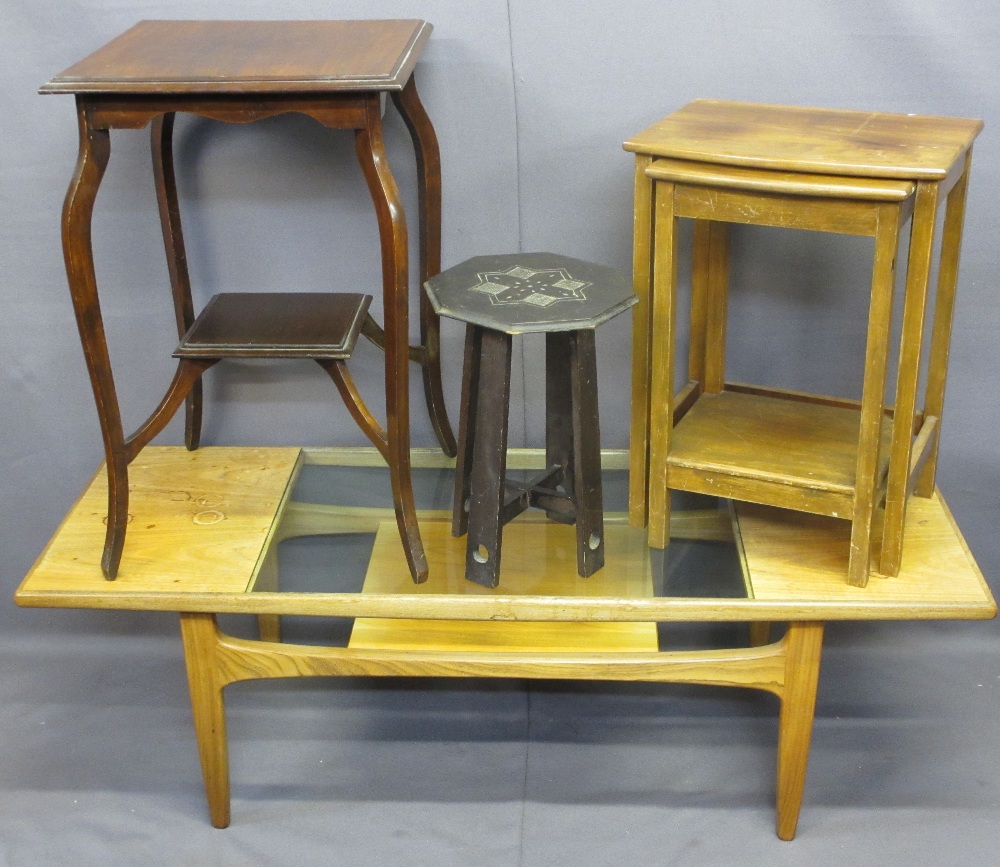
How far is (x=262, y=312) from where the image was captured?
6.40ft

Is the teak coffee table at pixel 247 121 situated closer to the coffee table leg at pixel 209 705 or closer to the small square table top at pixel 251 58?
the small square table top at pixel 251 58

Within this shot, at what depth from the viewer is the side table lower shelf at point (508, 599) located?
177 cm

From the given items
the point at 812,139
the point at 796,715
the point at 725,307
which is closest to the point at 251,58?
the point at 812,139

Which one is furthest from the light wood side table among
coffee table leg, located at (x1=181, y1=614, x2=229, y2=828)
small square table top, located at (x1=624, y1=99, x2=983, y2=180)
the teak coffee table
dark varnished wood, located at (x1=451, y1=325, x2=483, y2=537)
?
coffee table leg, located at (x1=181, y1=614, x2=229, y2=828)

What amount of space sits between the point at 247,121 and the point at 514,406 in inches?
31.0

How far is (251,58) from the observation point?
5.44 feet

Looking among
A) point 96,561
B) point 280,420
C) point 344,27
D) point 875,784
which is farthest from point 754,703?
point 344,27

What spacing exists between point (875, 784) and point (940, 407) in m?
0.62

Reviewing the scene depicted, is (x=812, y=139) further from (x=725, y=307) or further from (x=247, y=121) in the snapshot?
(x=247, y=121)

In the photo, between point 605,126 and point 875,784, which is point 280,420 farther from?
point 875,784

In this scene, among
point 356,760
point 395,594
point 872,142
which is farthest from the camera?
point 356,760

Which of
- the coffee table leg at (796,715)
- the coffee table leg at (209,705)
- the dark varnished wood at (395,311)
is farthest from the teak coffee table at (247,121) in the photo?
the coffee table leg at (796,715)


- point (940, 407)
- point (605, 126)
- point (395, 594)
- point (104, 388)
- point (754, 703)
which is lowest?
point (754, 703)

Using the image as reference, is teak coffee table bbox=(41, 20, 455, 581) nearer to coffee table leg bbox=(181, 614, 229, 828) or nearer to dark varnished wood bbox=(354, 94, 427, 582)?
dark varnished wood bbox=(354, 94, 427, 582)
